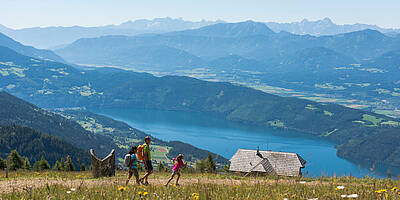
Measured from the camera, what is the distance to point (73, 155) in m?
152

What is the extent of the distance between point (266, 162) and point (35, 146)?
136 meters

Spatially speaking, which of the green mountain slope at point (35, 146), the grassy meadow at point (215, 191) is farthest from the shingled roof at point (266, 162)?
the green mountain slope at point (35, 146)

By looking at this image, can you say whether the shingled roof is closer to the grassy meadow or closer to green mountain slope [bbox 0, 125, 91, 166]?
the grassy meadow

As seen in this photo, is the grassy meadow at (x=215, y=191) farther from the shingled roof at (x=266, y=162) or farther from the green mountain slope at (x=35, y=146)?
the green mountain slope at (x=35, y=146)

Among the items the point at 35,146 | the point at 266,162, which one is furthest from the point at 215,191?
the point at 35,146

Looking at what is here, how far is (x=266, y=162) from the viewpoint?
170ft

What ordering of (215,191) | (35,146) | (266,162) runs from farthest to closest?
(35,146) < (266,162) < (215,191)

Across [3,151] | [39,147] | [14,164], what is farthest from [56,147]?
[14,164]

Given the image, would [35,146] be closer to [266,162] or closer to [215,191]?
[266,162]

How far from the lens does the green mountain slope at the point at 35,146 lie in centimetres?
15475

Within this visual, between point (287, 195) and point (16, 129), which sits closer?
point (287, 195)

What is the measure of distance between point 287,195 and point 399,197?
2688mm

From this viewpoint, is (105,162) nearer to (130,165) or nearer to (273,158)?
(130,165)

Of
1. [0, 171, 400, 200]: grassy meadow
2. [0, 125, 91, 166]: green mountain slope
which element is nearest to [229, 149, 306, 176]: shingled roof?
[0, 171, 400, 200]: grassy meadow
